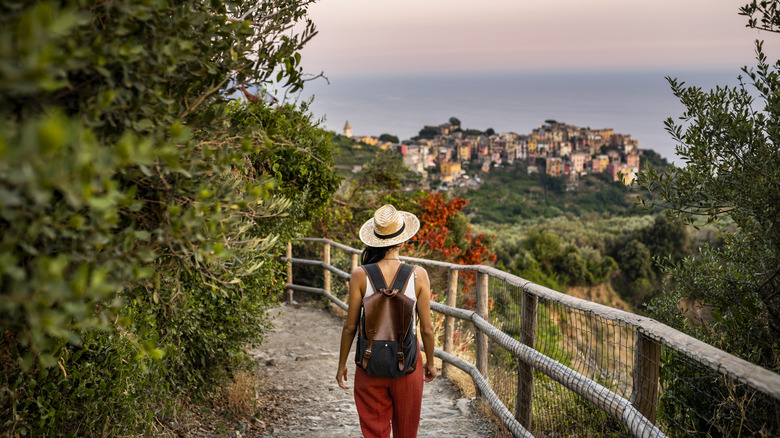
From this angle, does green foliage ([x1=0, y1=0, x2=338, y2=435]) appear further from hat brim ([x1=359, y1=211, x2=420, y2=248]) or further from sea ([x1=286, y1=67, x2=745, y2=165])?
sea ([x1=286, y1=67, x2=745, y2=165])

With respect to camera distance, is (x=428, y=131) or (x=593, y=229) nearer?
(x=593, y=229)

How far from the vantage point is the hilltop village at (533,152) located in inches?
1965

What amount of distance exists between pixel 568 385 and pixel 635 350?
66cm

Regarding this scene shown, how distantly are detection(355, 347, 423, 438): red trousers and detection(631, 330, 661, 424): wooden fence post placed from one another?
1.04 meters

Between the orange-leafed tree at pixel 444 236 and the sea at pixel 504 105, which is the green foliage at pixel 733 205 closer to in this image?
the orange-leafed tree at pixel 444 236

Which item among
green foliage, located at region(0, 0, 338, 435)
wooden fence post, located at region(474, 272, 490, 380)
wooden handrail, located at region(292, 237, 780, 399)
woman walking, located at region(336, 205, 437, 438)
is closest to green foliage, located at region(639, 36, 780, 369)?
wooden handrail, located at region(292, 237, 780, 399)

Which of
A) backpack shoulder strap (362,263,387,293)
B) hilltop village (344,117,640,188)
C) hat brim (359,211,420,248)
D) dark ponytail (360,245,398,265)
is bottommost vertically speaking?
backpack shoulder strap (362,263,387,293)

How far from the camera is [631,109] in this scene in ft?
425

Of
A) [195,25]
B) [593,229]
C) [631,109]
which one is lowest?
[593,229]

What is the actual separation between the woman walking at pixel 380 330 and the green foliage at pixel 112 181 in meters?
0.71

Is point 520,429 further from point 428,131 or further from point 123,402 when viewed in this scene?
point 428,131

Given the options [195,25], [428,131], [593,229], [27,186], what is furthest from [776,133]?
[428,131]

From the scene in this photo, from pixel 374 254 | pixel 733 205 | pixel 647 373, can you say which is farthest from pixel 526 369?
pixel 733 205

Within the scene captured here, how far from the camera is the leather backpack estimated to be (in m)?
2.88
